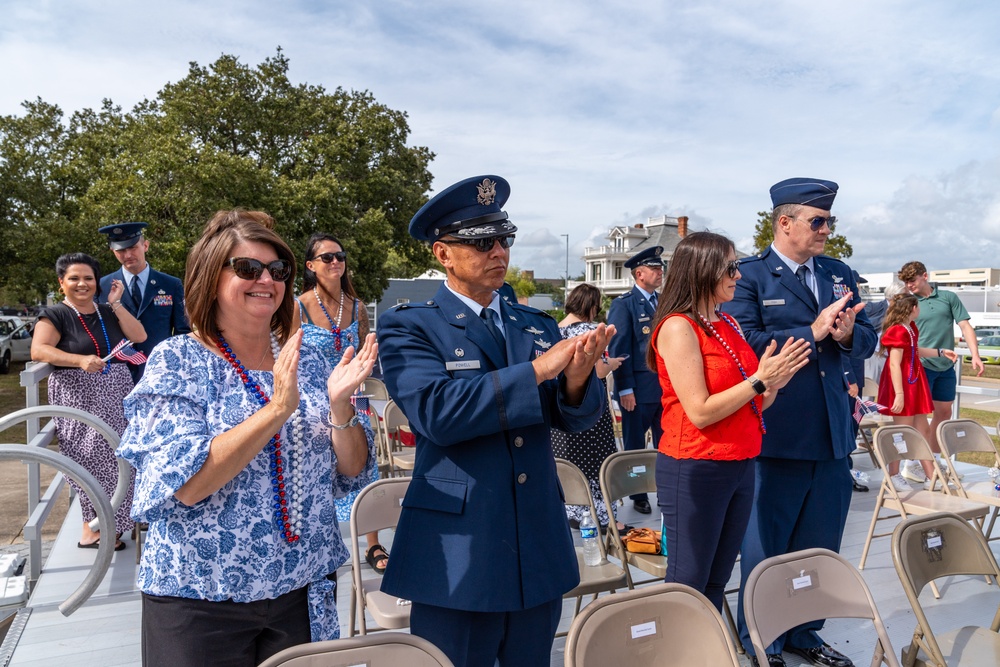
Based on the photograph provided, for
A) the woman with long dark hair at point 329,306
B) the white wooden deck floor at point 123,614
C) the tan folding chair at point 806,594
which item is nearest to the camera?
the tan folding chair at point 806,594

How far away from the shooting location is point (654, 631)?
2.04 metres

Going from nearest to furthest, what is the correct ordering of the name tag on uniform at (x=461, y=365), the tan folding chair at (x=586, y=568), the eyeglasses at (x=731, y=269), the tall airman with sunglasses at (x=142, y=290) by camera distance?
1. the name tag on uniform at (x=461, y=365)
2. the eyeglasses at (x=731, y=269)
3. the tan folding chair at (x=586, y=568)
4. the tall airman with sunglasses at (x=142, y=290)

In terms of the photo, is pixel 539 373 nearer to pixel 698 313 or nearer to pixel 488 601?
pixel 488 601

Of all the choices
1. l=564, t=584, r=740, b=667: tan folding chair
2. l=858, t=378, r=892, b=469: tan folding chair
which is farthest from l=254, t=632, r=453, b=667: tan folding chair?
l=858, t=378, r=892, b=469: tan folding chair

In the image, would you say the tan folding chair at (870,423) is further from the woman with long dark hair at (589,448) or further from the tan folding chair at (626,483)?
the tan folding chair at (626,483)

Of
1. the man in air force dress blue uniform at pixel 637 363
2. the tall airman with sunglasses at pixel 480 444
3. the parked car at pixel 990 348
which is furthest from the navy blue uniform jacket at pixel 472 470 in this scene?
the parked car at pixel 990 348

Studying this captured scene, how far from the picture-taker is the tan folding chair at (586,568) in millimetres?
3104

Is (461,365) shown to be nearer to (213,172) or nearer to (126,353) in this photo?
(126,353)

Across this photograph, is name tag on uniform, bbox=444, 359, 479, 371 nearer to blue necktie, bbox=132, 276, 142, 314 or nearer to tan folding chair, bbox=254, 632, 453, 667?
tan folding chair, bbox=254, 632, 453, 667

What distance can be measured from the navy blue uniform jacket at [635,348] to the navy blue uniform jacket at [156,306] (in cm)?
335

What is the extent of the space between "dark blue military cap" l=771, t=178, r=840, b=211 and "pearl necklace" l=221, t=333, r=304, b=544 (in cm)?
241

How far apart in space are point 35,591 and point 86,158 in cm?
2217

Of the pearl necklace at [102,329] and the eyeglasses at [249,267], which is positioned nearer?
the eyeglasses at [249,267]

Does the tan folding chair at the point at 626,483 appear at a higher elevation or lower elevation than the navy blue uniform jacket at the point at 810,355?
lower
